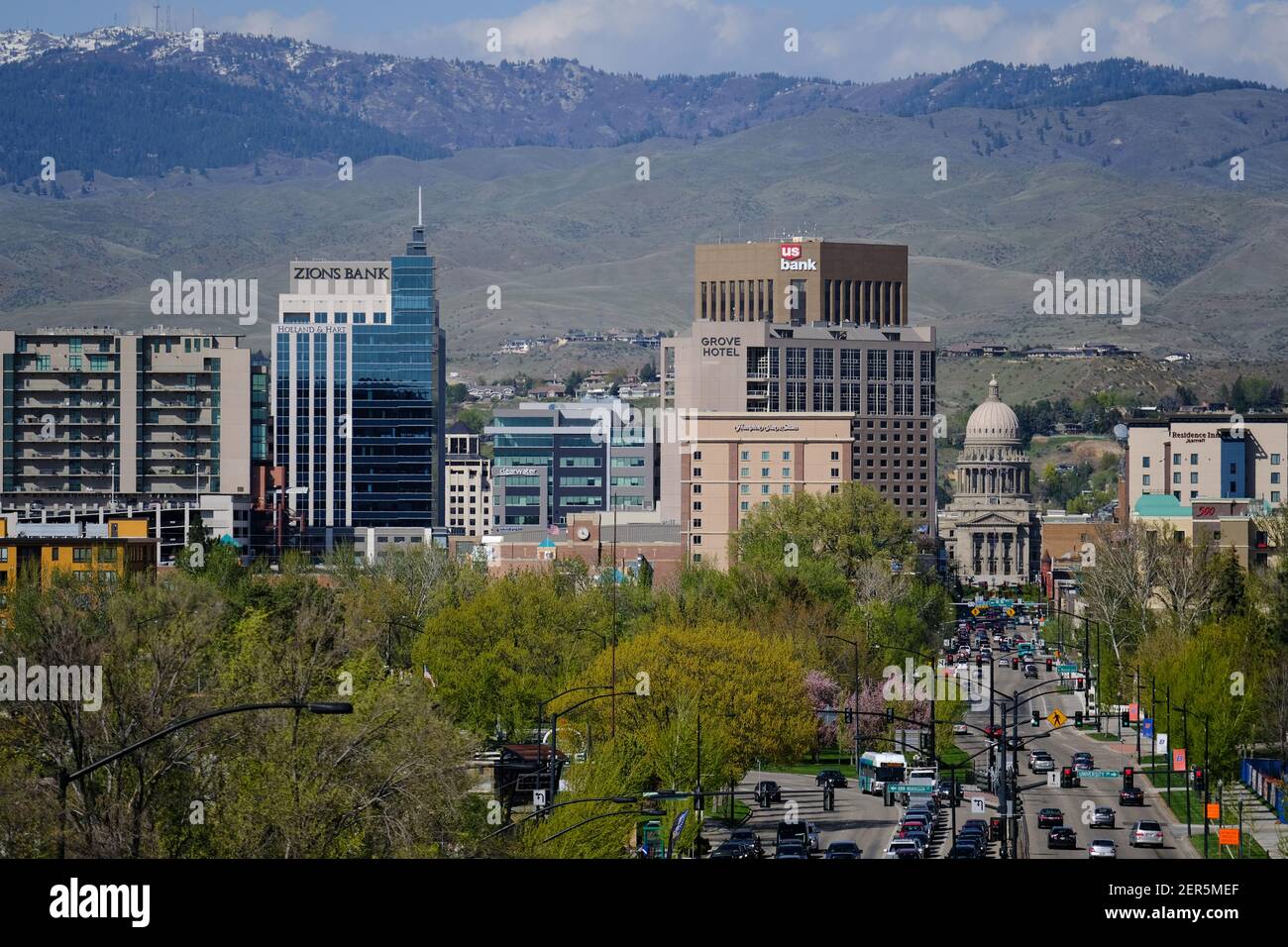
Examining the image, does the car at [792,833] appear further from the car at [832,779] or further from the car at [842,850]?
the car at [832,779]

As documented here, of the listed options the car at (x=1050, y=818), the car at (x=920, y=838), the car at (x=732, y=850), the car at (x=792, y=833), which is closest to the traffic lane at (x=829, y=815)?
the car at (x=792, y=833)

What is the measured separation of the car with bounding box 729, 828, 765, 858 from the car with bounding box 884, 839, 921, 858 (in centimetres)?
332

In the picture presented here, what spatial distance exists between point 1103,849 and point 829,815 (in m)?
14.4

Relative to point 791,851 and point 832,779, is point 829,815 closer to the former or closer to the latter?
point 832,779

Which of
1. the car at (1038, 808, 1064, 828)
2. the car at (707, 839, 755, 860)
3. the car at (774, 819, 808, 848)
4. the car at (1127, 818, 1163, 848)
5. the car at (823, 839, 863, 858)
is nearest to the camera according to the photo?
the car at (707, 839, 755, 860)

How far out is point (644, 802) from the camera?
65625 millimetres

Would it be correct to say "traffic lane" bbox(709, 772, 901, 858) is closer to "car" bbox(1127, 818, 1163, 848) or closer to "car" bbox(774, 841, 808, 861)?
"car" bbox(774, 841, 808, 861)

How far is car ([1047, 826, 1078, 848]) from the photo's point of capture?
236 ft

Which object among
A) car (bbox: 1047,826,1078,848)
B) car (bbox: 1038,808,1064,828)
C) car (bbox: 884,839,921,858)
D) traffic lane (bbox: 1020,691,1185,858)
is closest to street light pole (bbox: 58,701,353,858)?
car (bbox: 884,839,921,858)

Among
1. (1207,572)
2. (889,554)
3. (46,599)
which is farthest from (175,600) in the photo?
(889,554)

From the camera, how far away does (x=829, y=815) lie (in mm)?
81938

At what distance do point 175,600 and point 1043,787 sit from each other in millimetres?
34366

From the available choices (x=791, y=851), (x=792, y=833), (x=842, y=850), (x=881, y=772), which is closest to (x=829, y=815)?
(x=881, y=772)
